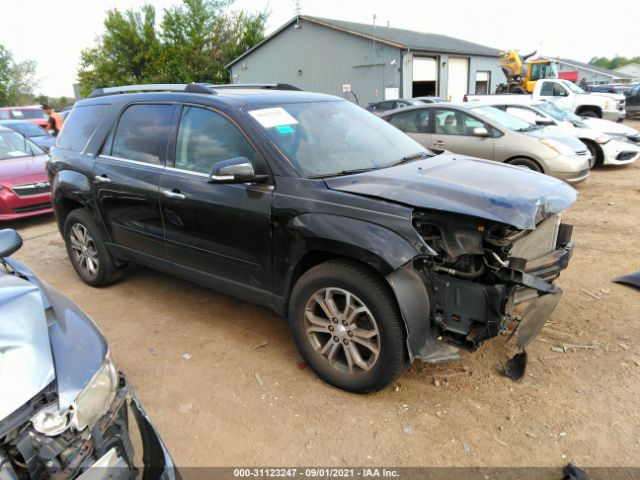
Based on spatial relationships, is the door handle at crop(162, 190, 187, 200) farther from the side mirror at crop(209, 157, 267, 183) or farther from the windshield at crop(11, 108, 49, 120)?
the windshield at crop(11, 108, 49, 120)

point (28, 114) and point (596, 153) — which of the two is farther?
point (28, 114)

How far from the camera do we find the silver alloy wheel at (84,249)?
15.4 ft

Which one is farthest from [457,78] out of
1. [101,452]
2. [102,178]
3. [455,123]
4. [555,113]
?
[101,452]

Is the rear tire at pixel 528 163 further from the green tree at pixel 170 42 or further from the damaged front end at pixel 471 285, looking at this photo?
the green tree at pixel 170 42

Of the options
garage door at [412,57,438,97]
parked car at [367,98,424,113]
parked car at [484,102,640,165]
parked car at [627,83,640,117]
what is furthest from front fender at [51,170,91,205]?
parked car at [627,83,640,117]

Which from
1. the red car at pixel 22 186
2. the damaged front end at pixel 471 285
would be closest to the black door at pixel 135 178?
the damaged front end at pixel 471 285

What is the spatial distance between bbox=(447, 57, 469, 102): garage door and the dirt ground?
2465cm

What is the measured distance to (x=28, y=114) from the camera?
19.5 m

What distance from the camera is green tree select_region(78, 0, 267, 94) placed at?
3778cm

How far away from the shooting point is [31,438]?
1.52m

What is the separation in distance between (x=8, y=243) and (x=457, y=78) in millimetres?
28733

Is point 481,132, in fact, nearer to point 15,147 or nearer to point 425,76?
point 15,147

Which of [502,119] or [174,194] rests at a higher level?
[502,119]

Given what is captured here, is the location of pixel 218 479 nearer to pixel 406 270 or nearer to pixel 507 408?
pixel 406 270
